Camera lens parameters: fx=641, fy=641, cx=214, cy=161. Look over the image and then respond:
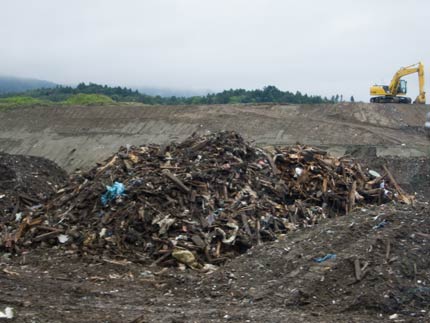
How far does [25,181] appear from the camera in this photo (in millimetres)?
14656

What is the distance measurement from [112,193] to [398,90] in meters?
27.9

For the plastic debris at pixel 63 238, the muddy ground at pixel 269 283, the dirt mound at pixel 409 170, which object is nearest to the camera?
the muddy ground at pixel 269 283

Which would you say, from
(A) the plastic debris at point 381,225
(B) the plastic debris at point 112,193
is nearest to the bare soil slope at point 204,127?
(B) the plastic debris at point 112,193

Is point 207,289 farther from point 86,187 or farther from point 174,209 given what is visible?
point 86,187

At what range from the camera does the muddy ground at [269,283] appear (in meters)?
6.53

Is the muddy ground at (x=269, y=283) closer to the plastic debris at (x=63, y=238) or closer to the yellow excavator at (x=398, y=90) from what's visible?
the plastic debris at (x=63, y=238)

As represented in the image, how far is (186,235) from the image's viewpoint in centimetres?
976

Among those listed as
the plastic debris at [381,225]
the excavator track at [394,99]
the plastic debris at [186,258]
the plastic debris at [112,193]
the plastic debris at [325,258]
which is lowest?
the plastic debris at [186,258]

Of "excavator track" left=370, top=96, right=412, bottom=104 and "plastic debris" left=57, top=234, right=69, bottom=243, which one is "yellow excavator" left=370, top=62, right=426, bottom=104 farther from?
"plastic debris" left=57, top=234, right=69, bottom=243

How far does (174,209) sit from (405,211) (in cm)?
353

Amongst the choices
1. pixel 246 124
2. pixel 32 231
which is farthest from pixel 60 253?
pixel 246 124

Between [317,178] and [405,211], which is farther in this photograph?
[317,178]

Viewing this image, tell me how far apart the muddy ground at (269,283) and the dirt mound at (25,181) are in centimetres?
302

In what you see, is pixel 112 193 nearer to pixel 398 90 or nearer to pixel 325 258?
pixel 325 258
